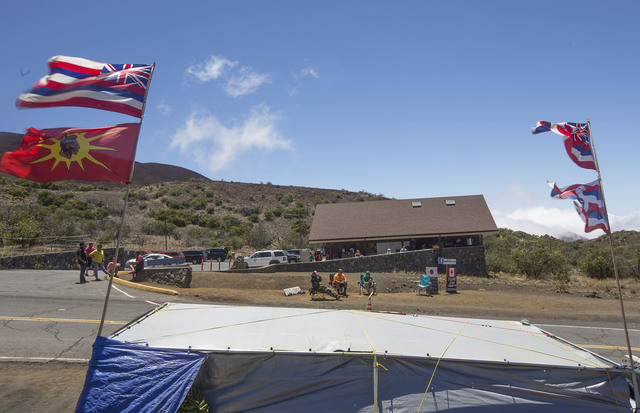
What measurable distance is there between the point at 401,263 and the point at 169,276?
1726 cm

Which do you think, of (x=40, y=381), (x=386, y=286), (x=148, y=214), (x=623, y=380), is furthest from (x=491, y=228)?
(x=148, y=214)

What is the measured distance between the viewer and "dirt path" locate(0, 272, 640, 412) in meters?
9.55

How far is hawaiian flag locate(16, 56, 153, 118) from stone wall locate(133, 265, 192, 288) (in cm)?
1532

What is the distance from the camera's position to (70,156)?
7.12 meters

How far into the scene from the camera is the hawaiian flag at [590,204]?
861cm

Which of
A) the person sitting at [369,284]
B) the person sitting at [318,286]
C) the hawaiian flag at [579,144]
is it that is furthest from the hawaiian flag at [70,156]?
the person sitting at [369,284]

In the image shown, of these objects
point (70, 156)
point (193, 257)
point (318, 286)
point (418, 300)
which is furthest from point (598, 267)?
point (70, 156)

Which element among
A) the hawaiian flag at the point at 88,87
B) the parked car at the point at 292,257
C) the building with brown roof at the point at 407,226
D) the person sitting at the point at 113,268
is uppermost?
the building with brown roof at the point at 407,226

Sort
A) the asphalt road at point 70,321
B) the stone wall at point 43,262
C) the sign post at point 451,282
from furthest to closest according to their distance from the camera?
the stone wall at point 43,262 → the sign post at point 451,282 → the asphalt road at point 70,321

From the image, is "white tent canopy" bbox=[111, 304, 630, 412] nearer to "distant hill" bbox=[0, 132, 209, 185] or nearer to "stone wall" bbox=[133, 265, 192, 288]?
"stone wall" bbox=[133, 265, 192, 288]

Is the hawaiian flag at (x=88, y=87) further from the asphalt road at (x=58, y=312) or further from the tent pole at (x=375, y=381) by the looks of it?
the asphalt road at (x=58, y=312)

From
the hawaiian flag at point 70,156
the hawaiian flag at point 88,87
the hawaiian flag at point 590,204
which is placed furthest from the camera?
the hawaiian flag at point 590,204

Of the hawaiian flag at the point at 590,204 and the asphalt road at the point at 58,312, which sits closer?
the hawaiian flag at the point at 590,204

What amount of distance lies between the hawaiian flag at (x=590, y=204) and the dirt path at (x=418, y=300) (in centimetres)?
932
